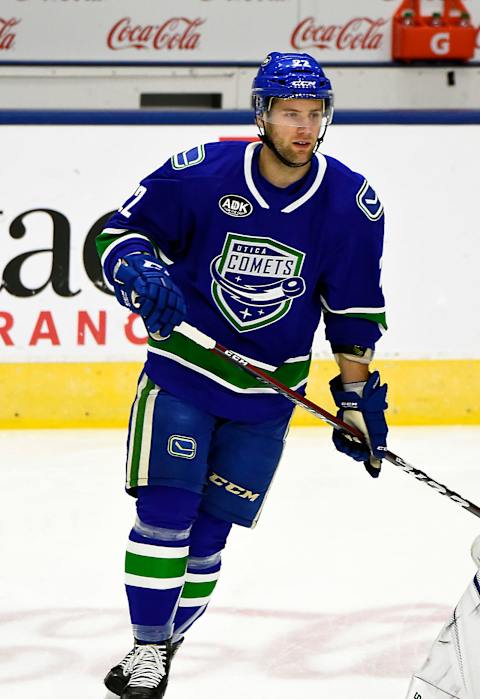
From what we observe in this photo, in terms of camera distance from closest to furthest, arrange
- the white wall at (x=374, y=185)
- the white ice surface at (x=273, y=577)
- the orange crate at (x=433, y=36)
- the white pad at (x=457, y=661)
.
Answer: the white pad at (x=457, y=661), the white ice surface at (x=273, y=577), the white wall at (x=374, y=185), the orange crate at (x=433, y=36)

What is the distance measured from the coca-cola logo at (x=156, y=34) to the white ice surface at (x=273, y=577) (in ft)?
13.8

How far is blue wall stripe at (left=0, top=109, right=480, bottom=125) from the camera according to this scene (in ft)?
15.1

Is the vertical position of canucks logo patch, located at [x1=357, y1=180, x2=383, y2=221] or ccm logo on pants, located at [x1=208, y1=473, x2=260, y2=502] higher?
canucks logo patch, located at [x1=357, y1=180, x2=383, y2=221]

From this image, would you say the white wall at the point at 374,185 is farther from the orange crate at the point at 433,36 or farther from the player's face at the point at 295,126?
the orange crate at the point at 433,36

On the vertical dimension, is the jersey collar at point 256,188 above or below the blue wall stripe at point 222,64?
below

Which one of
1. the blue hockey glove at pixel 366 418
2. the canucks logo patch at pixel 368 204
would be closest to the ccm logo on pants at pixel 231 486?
the blue hockey glove at pixel 366 418

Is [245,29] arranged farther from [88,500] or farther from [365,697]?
[365,697]

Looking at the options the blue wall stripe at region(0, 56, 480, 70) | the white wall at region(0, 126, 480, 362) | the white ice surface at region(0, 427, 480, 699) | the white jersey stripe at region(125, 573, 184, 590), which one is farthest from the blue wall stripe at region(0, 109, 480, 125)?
the blue wall stripe at region(0, 56, 480, 70)

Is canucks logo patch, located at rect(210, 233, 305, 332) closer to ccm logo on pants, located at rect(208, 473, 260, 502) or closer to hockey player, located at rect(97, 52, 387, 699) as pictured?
hockey player, located at rect(97, 52, 387, 699)

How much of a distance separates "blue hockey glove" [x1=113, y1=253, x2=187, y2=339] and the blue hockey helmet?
329 mm

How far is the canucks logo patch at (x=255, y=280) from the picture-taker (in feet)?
7.20

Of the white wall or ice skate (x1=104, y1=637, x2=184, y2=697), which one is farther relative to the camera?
the white wall

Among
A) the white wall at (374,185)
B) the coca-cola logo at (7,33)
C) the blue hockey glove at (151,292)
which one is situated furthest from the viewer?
the coca-cola logo at (7,33)

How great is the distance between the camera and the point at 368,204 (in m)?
2.22
